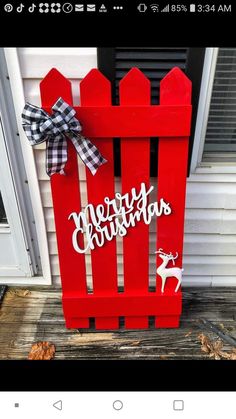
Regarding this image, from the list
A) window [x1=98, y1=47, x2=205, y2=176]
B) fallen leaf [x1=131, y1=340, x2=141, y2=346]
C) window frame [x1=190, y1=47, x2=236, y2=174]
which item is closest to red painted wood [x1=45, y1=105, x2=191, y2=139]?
window [x1=98, y1=47, x2=205, y2=176]

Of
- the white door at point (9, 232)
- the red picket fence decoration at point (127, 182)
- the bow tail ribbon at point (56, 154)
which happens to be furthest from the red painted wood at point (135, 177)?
the white door at point (9, 232)

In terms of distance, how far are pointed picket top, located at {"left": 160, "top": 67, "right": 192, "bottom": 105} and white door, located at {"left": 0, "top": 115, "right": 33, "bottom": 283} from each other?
739 millimetres

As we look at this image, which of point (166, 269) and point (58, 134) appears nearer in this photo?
point (58, 134)

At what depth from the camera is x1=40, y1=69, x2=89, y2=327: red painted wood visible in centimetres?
120

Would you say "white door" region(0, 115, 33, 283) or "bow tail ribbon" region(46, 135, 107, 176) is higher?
"bow tail ribbon" region(46, 135, 107, 176)

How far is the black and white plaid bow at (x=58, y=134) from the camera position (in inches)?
46.3

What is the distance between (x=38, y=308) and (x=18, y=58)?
4.09 feet

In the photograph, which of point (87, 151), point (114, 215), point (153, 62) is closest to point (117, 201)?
point (114, 215)

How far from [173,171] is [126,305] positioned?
2.29 ft

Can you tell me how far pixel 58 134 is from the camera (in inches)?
48.3

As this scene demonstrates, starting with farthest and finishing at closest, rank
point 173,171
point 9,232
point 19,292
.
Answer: point 19,292 < point 9,232 < point 173,171
